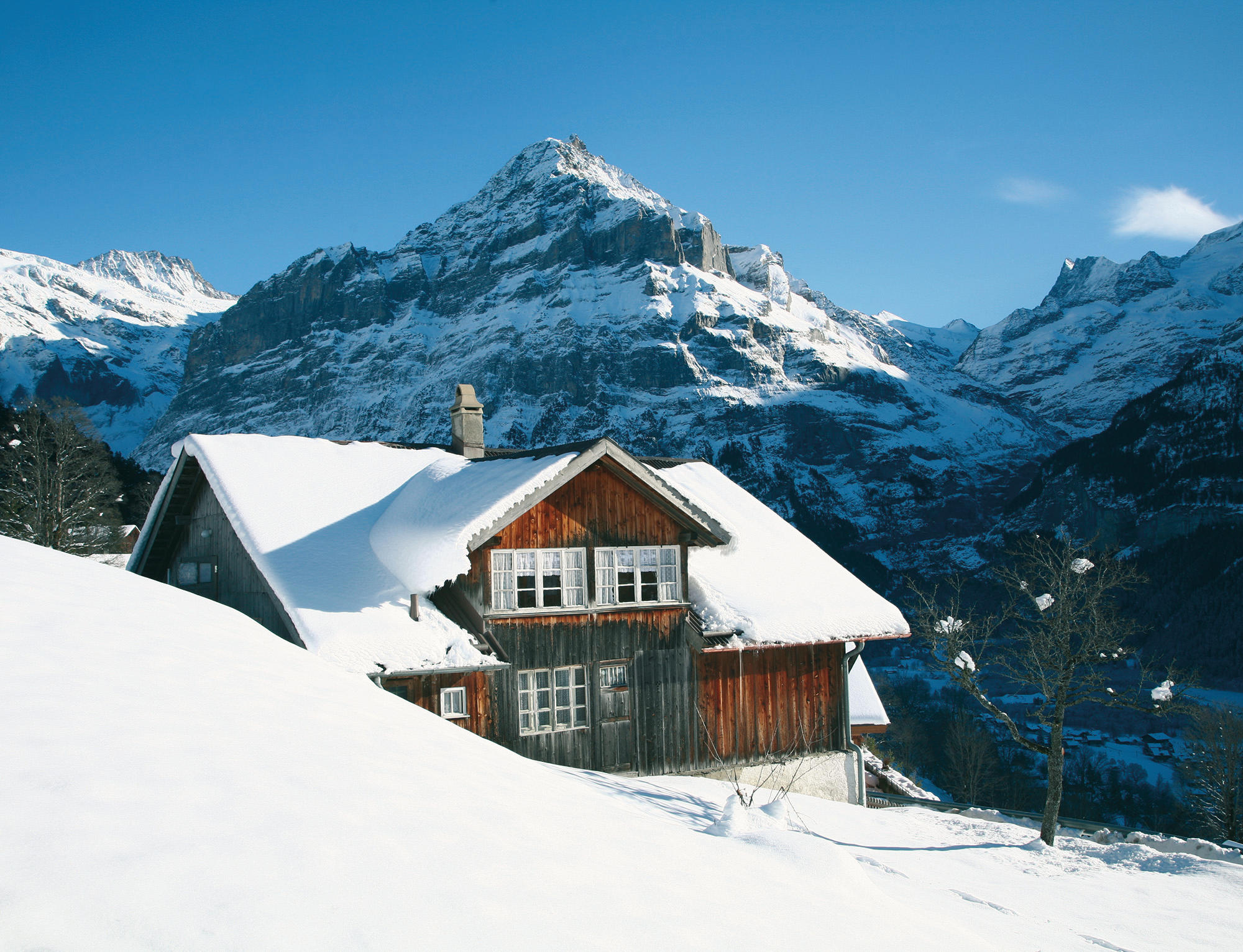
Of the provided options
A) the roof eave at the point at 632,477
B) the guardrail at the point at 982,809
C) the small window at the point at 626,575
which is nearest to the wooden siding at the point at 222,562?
the roof eave at the point at 632,477

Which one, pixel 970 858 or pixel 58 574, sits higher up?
pixel 58 574

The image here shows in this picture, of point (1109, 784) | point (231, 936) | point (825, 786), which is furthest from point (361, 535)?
point (1109, 784)

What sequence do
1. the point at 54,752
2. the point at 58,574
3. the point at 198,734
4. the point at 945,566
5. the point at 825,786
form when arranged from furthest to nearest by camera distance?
the point at 945,566, the point at 825,786, the point at 58,574, the point at 198,734, the point at 54,752

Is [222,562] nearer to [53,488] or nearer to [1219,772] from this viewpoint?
[53,488]

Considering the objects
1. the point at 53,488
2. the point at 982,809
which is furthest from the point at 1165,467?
the point at 53,488

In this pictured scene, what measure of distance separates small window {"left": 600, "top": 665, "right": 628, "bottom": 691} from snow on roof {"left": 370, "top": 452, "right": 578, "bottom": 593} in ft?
11.3

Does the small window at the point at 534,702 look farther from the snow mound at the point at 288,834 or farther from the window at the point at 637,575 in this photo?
the snow mound at the point at 288,834

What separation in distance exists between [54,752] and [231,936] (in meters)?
1.48

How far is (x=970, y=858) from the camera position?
41.8 ft

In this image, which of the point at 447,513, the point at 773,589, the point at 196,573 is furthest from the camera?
the point at 196,573

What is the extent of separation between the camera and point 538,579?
1518 centimetres

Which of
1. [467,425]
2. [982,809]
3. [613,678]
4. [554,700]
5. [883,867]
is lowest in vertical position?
[982,809]

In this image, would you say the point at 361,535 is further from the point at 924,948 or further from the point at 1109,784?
the point at 1109,784

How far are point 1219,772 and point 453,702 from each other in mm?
46706
